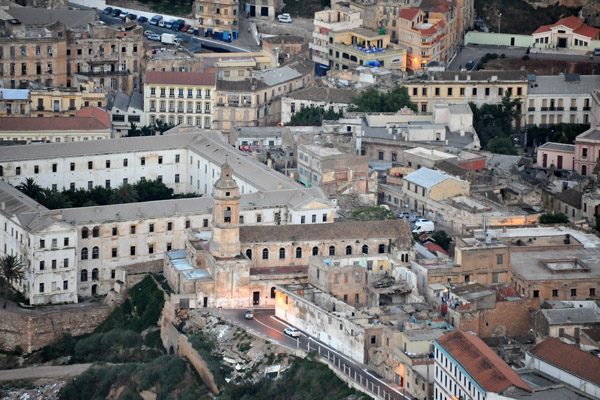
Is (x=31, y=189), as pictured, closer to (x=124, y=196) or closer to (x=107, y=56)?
(x=124, y=196)

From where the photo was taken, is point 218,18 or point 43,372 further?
point 218,18

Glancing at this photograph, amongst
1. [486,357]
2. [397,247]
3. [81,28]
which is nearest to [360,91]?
[81,28]

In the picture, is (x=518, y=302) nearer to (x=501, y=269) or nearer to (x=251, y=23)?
(x=501, y=269)

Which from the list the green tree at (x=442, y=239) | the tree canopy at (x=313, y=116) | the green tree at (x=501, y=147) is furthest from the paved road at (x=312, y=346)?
the green tree at (x=501, y=147)

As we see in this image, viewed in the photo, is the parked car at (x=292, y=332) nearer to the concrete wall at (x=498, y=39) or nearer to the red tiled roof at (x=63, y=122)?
the red tiled roof at (x=63, y=122)

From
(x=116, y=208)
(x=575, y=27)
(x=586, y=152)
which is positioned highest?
(x=575, y=27)

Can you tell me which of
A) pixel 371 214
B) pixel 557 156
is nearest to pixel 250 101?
pixel 557 156
